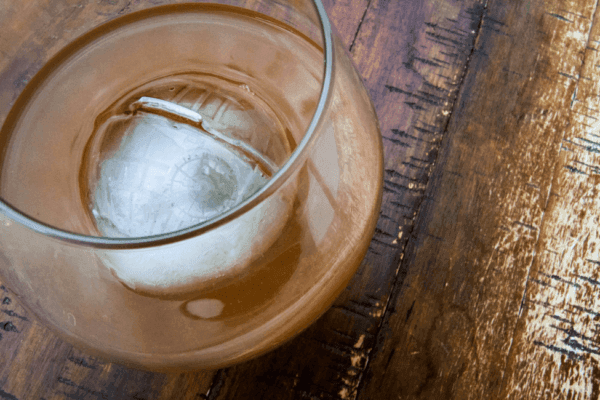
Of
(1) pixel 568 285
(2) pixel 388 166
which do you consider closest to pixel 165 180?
(2) pixel 388 166

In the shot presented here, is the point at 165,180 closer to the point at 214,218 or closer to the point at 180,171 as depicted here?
the point at 180,171

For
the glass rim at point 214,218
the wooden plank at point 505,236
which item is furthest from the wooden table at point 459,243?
the glass rim at point 214,218

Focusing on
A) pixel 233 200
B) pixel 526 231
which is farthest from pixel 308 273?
pixel 526 231

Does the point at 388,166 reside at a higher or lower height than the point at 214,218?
higher

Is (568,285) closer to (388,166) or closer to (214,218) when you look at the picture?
(388,166)

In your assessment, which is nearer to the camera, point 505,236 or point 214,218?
point 214,218

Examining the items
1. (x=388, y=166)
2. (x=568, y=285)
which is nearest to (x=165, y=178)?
(x=388, y=166)
